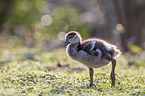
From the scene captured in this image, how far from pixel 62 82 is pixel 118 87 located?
1.64 m

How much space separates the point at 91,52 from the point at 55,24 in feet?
50.8

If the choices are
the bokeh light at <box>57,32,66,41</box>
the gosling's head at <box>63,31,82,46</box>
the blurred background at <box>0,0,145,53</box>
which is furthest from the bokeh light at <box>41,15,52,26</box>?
the gosling's head at <box>63,31,82,46</box>

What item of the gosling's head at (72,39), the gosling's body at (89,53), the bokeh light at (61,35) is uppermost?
the bokeh light at (61,35)

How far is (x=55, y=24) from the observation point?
2173cm

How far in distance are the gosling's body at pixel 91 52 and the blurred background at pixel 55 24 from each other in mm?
7895

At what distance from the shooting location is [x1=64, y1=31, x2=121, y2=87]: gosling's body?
655cm

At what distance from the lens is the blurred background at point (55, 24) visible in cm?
1560

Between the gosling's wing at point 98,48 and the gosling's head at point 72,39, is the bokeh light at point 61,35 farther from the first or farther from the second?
the gosling's wing at point 98,48

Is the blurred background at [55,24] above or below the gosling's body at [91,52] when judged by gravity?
above

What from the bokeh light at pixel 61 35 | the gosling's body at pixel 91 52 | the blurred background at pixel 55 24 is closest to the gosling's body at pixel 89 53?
the gosling's body at pixel 91 52

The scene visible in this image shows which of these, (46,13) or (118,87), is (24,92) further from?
(46,13)

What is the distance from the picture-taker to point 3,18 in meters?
21.7

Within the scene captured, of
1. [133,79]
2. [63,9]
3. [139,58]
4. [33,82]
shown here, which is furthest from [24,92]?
[63,9]

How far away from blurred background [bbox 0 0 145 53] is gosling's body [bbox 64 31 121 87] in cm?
789
